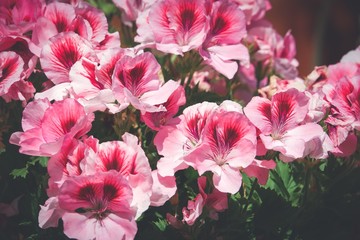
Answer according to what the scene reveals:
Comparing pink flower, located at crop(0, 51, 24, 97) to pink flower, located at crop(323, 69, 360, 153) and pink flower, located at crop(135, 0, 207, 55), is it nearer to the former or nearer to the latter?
pink flower, located at crop(135, 0, 207, 55)

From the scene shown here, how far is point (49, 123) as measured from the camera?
55 centimetres

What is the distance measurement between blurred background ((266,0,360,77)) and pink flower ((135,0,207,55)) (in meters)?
1.81

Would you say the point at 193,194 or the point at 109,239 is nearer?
the point at 109,239

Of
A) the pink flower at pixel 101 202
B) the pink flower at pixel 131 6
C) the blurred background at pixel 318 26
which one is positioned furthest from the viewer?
the blurred background at pixel 318 26

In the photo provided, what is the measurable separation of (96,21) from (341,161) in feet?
1.08

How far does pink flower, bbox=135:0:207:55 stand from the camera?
0.62m

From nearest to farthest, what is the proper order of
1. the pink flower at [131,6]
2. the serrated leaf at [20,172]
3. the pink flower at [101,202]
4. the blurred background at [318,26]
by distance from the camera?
1. the pink flower at [101,202]
2. the serrated leaf at [20,172]
3. the pink flower at [131,6]
4. the blurred background at [318,26]

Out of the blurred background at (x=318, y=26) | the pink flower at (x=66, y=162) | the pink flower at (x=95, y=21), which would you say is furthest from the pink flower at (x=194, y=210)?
the blurred background at (x=318, y=26)

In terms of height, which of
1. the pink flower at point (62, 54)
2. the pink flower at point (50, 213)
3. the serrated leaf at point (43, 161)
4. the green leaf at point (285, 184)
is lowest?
the green leaf at point (285, 184)

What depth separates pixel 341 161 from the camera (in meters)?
0.70

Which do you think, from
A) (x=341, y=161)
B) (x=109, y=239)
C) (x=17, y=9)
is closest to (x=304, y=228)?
(x=341, y=161)

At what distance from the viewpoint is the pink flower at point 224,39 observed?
2.10ft

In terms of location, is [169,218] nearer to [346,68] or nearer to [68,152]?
[68,152]

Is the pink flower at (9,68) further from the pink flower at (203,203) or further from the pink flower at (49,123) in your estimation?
the pink flower at (203,203)
